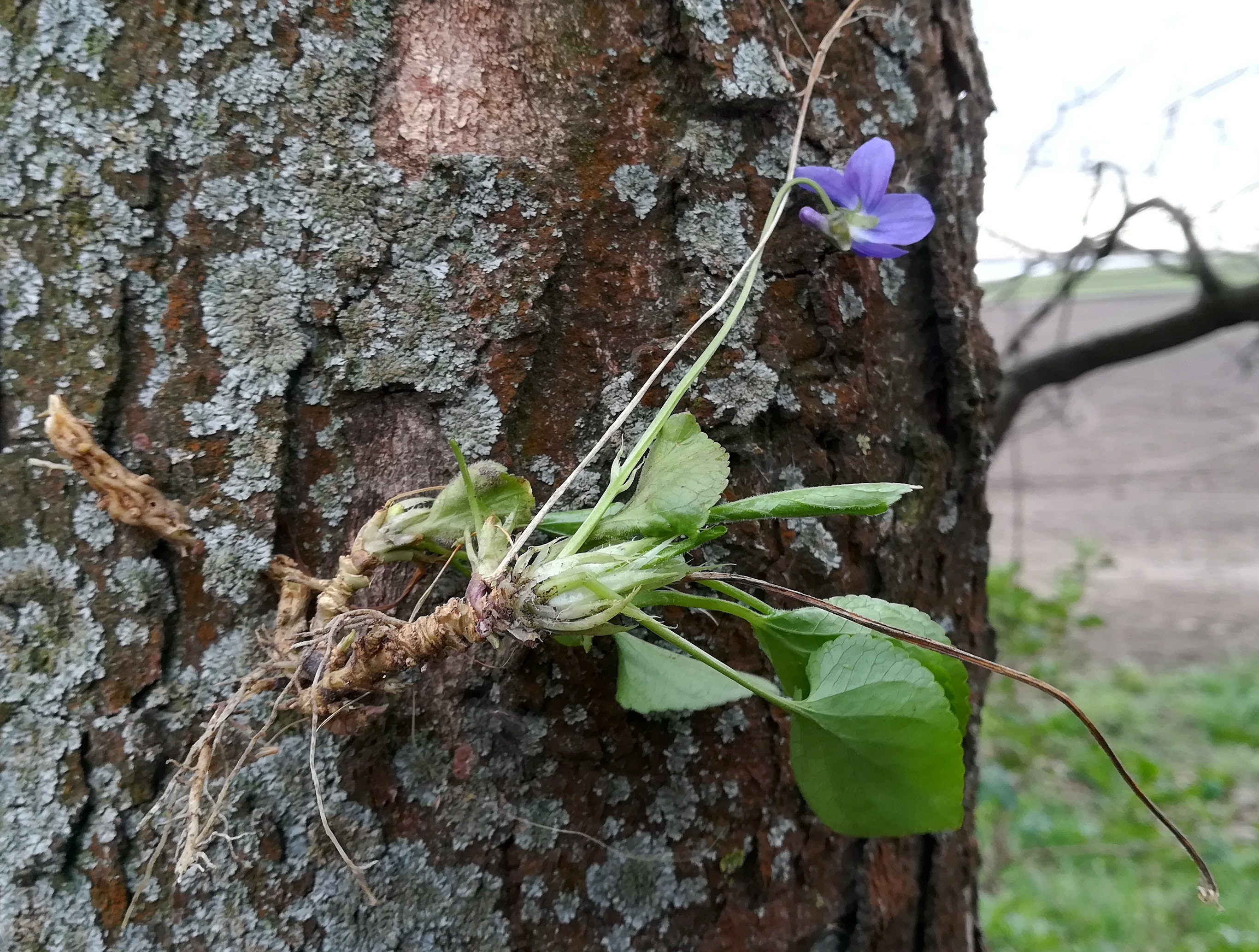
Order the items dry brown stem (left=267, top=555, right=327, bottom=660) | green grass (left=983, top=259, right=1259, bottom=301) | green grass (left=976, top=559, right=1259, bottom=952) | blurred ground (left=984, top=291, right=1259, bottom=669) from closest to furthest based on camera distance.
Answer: dry brown stem (left=267, top=555, right=327, bottom=660)
green grass (left=976, top=559, right=1259, bottom=952)
green grass (left=983, top=259, right=1259, bottom=301)
blurred ground (left=984, top=291, right=1259, bottom=669)

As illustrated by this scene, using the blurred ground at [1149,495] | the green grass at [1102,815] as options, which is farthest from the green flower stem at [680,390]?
the blurred ground at [1149,495]

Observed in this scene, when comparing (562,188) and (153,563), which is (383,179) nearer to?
(562,188)

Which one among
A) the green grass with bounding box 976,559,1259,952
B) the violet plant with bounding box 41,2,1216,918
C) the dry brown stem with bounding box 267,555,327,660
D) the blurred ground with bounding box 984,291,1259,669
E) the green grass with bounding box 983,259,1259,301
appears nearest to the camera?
the violet plant with bounding box 41,2,1216,918

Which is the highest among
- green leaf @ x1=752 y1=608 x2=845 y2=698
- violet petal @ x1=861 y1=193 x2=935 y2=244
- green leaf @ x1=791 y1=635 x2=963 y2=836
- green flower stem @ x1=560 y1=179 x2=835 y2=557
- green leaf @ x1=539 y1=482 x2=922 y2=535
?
violet petal @ x1=861 y1=193 x2=935 y2=244

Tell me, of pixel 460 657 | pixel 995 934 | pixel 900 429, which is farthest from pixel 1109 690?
pixel 460 657

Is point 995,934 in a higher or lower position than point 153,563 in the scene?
lower

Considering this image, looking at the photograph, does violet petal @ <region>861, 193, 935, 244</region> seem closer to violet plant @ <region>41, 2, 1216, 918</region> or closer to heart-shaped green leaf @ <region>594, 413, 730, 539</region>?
violet plant @ <region>41, 2, 1216, 918</region>

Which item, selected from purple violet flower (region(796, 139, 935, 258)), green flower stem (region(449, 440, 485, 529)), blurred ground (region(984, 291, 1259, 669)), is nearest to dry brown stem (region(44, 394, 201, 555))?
green flower stem (region(449, 440, 485, 529))
